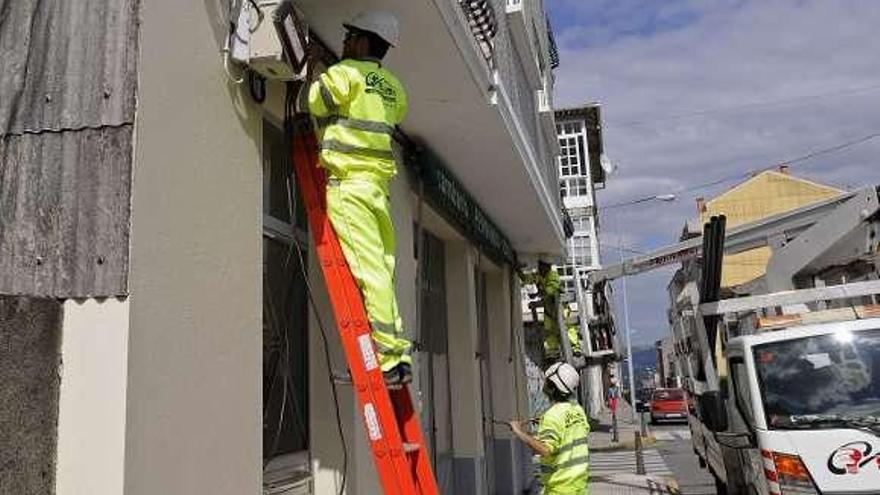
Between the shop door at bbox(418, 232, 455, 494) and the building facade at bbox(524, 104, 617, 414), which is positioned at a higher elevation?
the building facade at bbox(524, 104, 617, 414)

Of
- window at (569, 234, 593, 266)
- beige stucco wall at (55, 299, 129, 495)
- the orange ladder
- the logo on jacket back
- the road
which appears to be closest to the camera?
beige stucco wall at (55, 299, 129, 495)

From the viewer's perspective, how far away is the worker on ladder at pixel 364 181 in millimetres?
3211

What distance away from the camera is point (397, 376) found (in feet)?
10.5

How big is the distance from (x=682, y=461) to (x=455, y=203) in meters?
12.1

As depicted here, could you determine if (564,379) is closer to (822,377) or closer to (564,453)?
(564,453)

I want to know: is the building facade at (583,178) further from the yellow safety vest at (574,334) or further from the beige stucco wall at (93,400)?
the beige stucco wall at (93,400)

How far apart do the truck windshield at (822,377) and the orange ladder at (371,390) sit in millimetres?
3843

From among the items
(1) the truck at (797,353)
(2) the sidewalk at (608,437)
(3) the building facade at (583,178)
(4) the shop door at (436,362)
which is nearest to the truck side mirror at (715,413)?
(1) the truck at (797,353)

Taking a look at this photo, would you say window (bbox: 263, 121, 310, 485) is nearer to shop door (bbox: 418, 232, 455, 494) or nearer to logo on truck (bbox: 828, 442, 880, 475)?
shop door (bbox: 418, 232, 455, 494)

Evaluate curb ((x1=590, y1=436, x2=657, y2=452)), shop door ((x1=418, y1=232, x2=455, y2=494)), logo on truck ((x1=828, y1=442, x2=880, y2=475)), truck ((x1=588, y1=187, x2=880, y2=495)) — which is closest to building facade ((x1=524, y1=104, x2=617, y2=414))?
curb ((x1=590, y1=436, x2=657, y2=452))

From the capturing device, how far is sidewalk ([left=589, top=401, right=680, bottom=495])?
12.7m

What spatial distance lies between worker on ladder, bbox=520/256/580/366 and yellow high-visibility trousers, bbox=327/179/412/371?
9779mm

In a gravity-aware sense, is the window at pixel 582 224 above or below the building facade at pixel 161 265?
above

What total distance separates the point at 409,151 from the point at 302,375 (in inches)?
89.6
